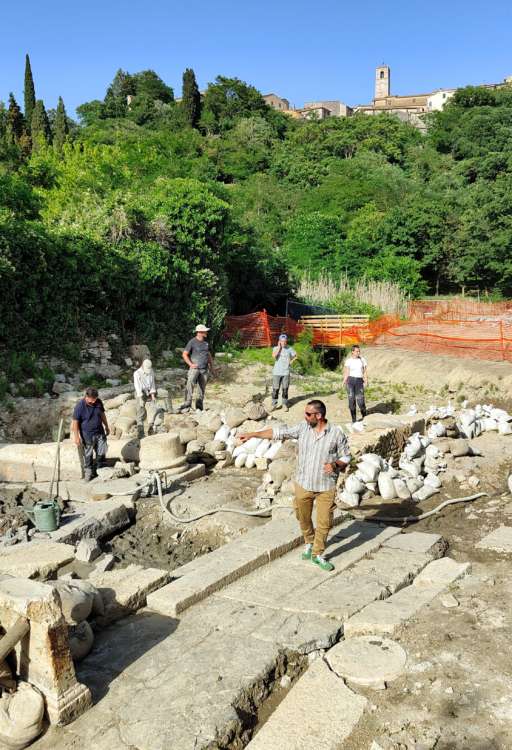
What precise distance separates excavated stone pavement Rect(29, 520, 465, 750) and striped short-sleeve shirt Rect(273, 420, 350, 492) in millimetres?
950

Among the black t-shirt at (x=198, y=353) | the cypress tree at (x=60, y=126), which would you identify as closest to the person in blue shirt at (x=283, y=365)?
the black t-shirt at (x=198, y=353)

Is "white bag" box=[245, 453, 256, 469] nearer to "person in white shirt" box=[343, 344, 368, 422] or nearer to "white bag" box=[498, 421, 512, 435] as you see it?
"person in white shirt" box=[343, 344, 368, 422]

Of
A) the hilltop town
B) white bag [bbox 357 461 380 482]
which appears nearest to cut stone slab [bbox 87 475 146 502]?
white bag [bbox 357 461 380 482]

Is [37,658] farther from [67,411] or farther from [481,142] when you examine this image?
[481,142]

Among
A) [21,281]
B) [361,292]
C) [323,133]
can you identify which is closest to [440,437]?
[21,281]

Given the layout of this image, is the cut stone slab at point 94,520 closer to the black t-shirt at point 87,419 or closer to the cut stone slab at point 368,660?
the black t-shirt at point 87,419

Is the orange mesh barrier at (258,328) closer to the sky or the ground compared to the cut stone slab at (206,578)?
closer to the sky

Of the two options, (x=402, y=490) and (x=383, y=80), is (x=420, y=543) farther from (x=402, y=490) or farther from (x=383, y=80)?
(x=383, y=80)

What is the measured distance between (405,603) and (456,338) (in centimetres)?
1622

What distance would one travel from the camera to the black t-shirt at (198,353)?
42.2 feet

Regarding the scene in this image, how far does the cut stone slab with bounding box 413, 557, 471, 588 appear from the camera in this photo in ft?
20.2

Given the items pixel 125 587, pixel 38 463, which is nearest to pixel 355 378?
pixel 38 463

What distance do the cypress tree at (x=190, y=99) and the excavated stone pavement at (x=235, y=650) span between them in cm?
7014

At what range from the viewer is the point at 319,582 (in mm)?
6188
